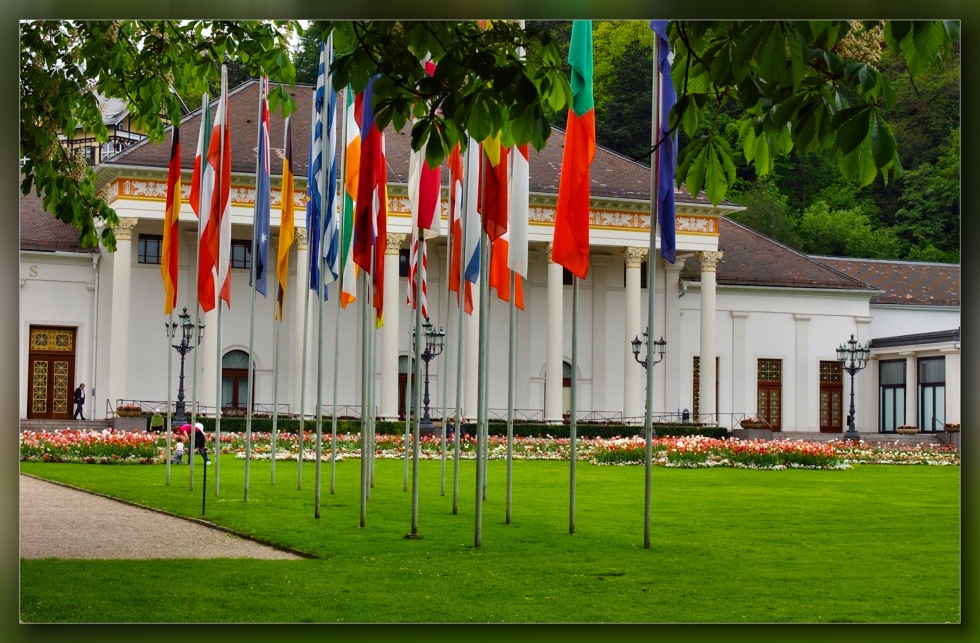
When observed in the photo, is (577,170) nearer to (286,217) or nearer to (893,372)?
(286,217)

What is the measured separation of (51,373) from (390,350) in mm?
12112

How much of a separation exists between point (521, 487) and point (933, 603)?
11247mm

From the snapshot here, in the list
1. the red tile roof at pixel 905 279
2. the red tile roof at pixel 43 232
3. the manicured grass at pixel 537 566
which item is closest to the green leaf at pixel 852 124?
the manicured grass at pixel 537 566

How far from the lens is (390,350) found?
43812 mm

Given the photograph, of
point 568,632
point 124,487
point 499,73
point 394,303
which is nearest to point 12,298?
point 499,73

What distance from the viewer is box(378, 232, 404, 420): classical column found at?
4356cm

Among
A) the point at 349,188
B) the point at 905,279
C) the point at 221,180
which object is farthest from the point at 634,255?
the point at 349,188

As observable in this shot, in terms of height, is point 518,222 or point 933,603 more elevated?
point 518,222

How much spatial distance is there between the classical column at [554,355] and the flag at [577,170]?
31.7m

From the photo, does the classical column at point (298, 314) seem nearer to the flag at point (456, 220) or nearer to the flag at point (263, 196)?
the flag at point (456, 220)

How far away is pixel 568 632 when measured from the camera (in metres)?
9.47

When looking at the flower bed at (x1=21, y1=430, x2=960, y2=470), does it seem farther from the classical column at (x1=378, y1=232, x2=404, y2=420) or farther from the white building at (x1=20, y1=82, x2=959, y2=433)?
the classical column at (x1=378, y1=232, x2=404, y2=420)

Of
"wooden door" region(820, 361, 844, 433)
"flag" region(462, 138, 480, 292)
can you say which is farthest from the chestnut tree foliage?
"wooden door" region(820, 361, 844, 433)

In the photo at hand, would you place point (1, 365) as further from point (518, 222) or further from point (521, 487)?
point (521, 487)
